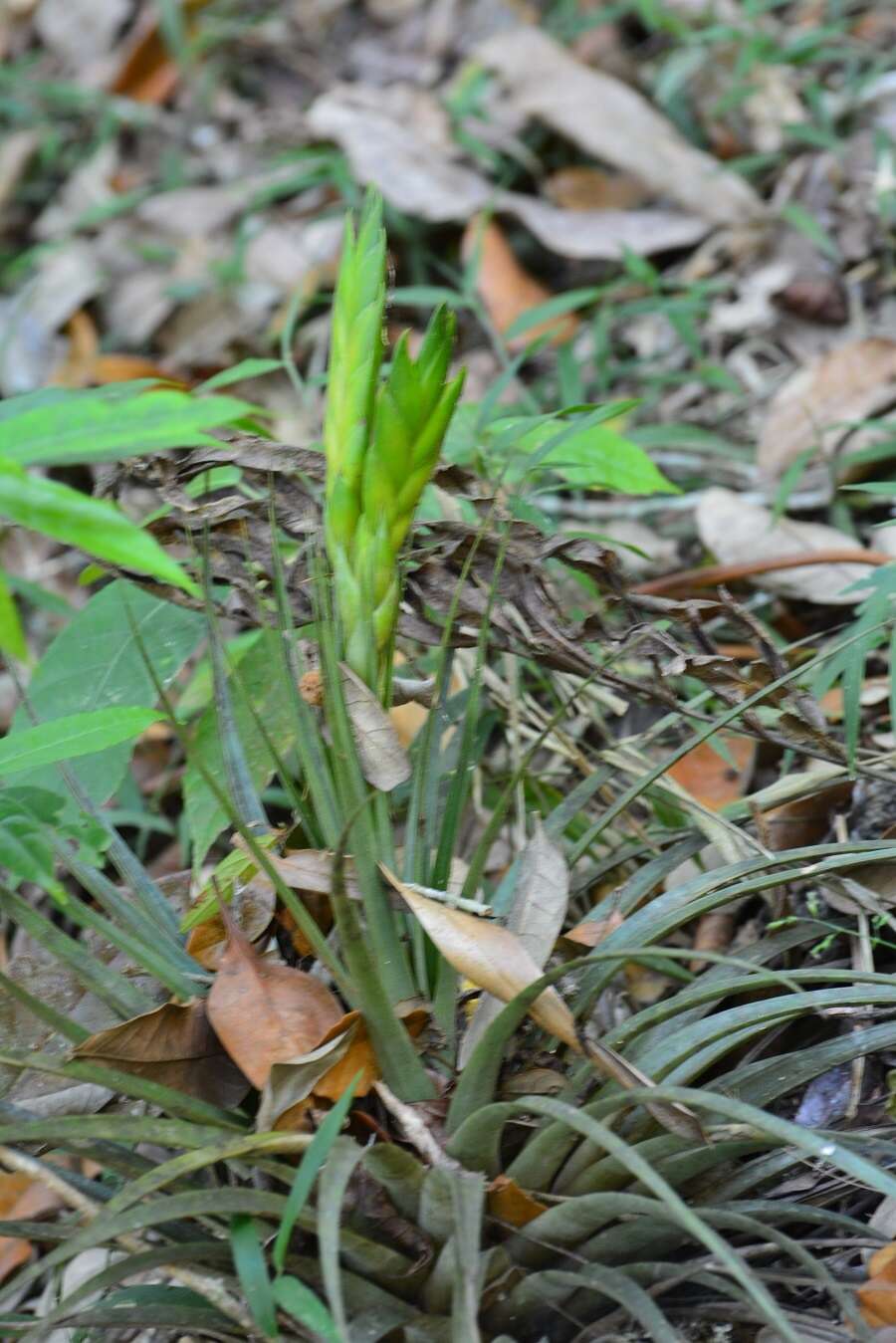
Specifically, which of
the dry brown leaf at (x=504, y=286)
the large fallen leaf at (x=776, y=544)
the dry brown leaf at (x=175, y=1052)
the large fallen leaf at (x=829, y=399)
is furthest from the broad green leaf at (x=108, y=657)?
the dry brown leaf at (x=504, y=286)

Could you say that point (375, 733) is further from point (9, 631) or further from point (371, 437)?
point (9, 631)

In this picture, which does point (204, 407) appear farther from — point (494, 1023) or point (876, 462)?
point (876, 462)

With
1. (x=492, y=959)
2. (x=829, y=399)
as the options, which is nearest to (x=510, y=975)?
(x=492, y=959)

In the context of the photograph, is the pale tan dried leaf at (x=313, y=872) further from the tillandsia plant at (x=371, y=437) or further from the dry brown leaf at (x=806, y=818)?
the dry brown leaf at (x=806, y=818)

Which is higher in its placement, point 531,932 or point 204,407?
point 204,407

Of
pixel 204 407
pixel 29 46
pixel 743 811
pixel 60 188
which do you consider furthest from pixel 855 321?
pixel 29 46
